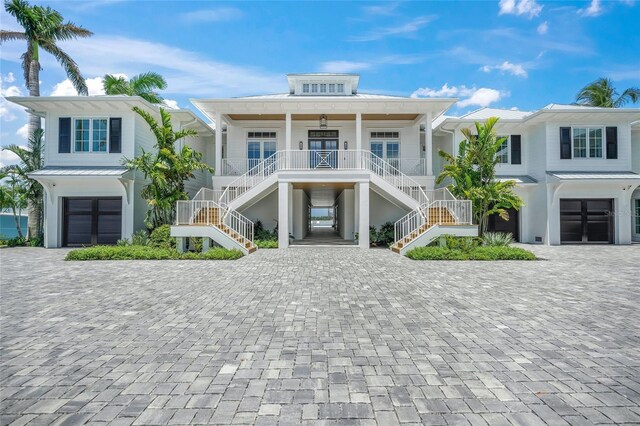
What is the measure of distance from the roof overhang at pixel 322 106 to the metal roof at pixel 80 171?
195 inches

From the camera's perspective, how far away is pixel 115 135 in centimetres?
1641

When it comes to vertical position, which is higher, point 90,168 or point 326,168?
point 326,168

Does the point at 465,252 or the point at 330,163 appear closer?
the point at 465,252

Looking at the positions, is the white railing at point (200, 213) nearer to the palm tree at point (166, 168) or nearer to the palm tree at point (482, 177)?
the palm tree at point (166, 168)

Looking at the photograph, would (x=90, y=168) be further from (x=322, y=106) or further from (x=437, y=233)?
(x=437, y=233)

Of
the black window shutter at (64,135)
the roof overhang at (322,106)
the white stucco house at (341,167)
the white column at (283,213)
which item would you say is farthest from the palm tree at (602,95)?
the black window shutter at (64,135)

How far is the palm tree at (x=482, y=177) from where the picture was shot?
13422 mm

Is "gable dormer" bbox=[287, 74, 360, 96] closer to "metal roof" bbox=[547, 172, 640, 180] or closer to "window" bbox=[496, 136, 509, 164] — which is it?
"window" bbox=[496, 136, 509, 164]

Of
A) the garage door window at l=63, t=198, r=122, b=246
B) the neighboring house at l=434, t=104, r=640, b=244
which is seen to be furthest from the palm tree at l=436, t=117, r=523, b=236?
the garage door window at l=63, t=198, r=122, b=246

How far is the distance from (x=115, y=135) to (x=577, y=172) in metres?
23.9

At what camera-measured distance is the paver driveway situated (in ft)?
9.84

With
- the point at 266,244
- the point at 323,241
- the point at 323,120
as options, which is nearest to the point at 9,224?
the point at 266,244

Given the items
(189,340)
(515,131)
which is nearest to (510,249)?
(515,131)

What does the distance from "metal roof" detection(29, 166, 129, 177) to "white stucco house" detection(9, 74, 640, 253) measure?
0.10 metres
